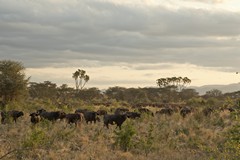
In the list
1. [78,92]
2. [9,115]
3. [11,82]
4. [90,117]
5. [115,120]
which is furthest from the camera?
[78,92]

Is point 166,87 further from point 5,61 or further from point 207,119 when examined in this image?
point 207,119

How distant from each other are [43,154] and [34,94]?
182 ft

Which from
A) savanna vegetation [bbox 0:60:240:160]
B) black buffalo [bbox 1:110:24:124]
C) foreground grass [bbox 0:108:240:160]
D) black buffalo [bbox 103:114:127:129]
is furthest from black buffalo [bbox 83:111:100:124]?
black buffalo [bbox 1:110:24:124]

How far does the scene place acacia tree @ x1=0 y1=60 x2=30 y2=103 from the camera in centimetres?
3300

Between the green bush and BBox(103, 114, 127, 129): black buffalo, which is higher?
BBox(103, 114, 127, 129): black buffalo

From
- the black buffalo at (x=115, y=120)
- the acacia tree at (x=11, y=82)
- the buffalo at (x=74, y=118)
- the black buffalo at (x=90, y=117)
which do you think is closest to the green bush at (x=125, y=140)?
the black buffalo at (x=115, y=120)

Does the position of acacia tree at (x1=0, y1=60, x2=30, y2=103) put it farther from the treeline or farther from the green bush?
the green bush

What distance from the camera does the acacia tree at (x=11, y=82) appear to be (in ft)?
108

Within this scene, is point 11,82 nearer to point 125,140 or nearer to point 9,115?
point 9,115

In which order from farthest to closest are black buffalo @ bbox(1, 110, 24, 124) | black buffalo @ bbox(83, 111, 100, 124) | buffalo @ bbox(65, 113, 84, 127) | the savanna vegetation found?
black buffalo @ bbox(83, 111, 100, 124)
buffalo @ bbox(65, 113, 84, 127)
black buffalo @ bbox(1, 110, 24, 124)
the savanna vegetation

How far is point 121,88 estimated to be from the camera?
80.1 meters

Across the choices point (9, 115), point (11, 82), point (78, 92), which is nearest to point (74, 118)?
point (9, 115)

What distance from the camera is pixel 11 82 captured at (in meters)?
32.9

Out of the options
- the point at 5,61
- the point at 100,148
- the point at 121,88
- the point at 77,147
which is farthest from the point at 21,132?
the point at 121,88
